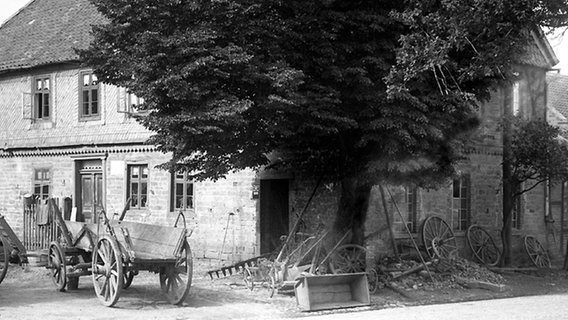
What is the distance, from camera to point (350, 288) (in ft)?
47.8

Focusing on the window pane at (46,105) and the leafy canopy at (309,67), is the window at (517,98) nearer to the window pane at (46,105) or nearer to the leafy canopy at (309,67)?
the leafy canopy at (309,67)

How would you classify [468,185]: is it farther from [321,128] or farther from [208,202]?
[321,128]

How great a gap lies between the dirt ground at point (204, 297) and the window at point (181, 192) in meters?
2.68

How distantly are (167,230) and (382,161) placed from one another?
4.45m

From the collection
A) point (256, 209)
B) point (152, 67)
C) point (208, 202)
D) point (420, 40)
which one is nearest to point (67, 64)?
point (208, 202)

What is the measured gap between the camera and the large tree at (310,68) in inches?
559

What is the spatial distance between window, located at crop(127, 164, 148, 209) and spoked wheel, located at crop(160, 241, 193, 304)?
32.1 ft

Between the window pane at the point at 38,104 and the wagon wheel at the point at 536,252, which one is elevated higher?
the window pane at the point at 38,104

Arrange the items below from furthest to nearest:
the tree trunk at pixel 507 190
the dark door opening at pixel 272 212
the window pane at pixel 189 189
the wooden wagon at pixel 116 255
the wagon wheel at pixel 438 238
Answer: the tree trunk at pixel 507 190
the window pane at pixel 189 189
the dark door opening at pixel 272 212
the wagon wheel at pixel 438 238
the wooden wagon at pixel 116 255

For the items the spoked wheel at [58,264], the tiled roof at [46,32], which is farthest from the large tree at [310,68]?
the tiled roof at [46,32]

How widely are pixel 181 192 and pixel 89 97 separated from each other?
5026 millimetres

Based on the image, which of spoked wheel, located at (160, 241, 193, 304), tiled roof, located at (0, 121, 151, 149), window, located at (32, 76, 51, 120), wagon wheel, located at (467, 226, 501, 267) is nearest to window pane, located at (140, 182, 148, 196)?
tiled roof, located at (0, 121, 151, 149)

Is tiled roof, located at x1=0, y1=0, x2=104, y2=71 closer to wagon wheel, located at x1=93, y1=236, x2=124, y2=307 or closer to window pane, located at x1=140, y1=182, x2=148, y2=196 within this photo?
window pane, located at x1=140, y1=182, x2=148, y2=196

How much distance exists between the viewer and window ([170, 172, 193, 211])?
2255 cm
